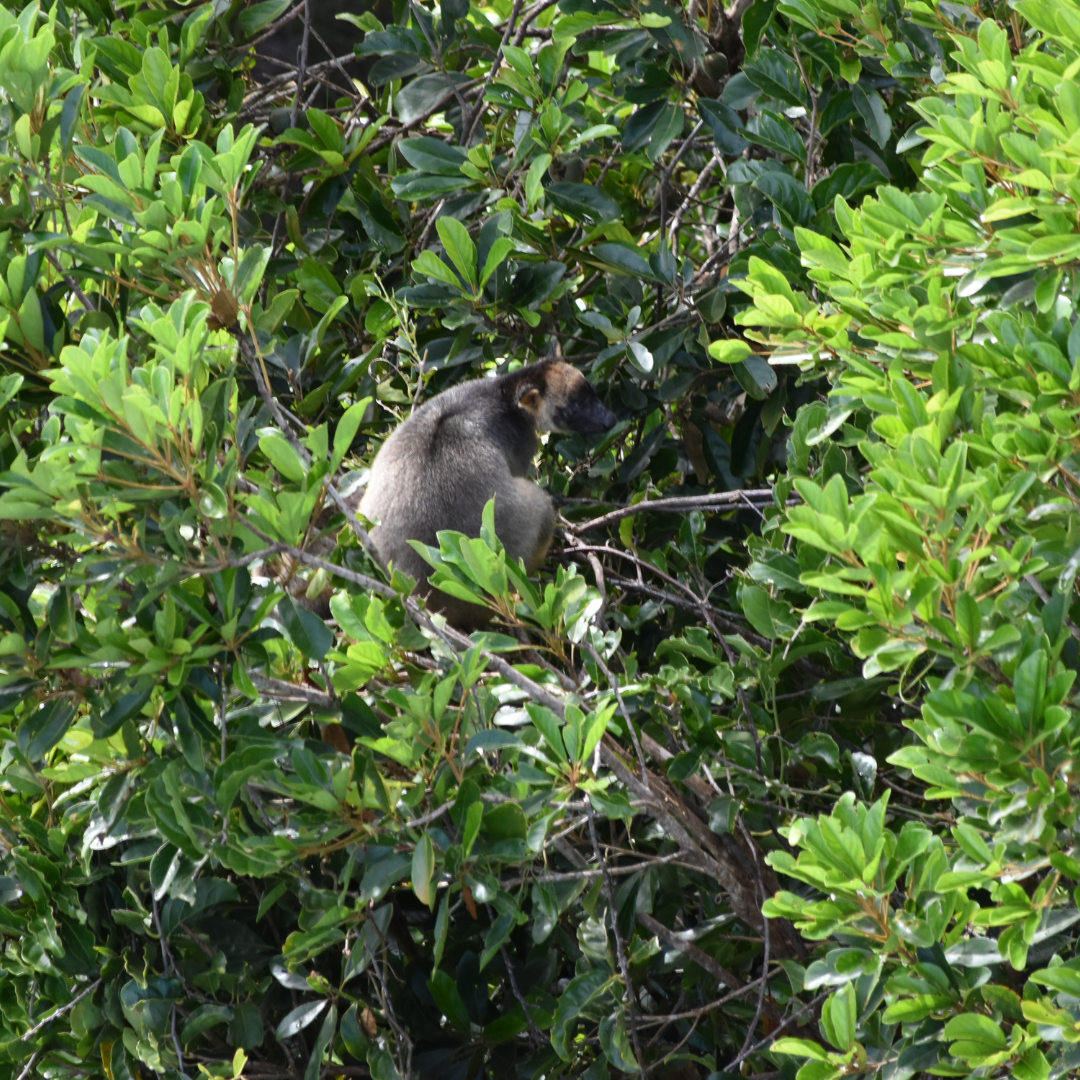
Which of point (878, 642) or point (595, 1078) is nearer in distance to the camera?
point (878, 642)

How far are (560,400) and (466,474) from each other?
0.65 meters

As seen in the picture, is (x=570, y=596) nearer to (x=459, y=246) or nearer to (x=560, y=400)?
(x=459, y=246)

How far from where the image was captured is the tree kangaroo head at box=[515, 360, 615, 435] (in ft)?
14.5

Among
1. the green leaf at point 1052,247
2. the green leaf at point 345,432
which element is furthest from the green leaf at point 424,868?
the green leaf at point 1052,247

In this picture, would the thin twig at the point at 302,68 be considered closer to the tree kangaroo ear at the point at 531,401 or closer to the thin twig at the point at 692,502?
the tree kangaroo ear at the point at 531,401

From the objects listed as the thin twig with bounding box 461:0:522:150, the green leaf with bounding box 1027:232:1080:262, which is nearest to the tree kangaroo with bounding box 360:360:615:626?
the thin twig with bounding box 461:0:522:150

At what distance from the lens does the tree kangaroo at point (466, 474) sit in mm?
4070

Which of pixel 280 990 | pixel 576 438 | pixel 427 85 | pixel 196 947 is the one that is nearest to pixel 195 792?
pixel 196 947

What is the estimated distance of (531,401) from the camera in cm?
475

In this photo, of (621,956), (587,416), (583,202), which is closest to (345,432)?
(621,956)

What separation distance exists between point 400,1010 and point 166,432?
1.80 meters

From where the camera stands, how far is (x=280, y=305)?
337 cm

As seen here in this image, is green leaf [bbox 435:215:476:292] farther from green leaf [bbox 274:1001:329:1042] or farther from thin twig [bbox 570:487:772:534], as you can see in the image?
green leaf [bbox 274:1001:329:1042]

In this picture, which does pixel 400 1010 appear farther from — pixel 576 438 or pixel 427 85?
pixel 427 85
